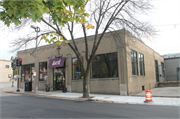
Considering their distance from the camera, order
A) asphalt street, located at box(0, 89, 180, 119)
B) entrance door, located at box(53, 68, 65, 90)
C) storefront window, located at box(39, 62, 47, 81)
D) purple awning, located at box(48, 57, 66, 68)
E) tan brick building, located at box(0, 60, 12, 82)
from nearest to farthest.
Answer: asphalt street, located at box(0, 89, 180, 119) < purple awning, located at box(48, 57, 66, 68) < entrance door, located at box(53, 68, 65, 90) < storefront window, located at box(39, 62, 47, 81) < tan brick building, located at box(0, 60, 12, 82)

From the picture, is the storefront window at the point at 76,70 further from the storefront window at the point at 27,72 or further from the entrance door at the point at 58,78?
the storefront window at the point at 27,72

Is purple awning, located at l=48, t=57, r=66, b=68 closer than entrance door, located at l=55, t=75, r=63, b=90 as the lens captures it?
Yes

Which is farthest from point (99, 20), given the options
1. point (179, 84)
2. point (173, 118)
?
point (179, 84)

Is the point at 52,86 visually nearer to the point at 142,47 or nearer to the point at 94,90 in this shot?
the point at 94,90

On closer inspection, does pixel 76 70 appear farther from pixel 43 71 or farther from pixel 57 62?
pixel 43 71

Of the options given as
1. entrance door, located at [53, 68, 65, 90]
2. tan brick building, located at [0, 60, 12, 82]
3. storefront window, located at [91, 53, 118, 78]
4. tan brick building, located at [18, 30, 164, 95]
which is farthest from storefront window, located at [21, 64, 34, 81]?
tan brick building, located at [0, 60, 12, 82]

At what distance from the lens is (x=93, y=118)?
21.2 feet

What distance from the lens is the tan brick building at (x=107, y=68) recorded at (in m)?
15.5

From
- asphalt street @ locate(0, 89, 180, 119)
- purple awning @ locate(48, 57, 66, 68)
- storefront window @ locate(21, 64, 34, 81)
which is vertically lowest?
asphalt street @ locate(0, 89, 180, 119)

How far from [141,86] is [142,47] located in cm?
559

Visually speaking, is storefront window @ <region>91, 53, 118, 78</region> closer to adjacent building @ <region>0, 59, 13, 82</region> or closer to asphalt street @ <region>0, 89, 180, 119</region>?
asphalt street @ <region>0, 89, 180, 119</region>

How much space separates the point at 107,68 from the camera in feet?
54.6

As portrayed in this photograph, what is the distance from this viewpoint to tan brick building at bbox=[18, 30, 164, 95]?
1550 centimetres

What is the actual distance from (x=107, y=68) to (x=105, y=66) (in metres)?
0.36
